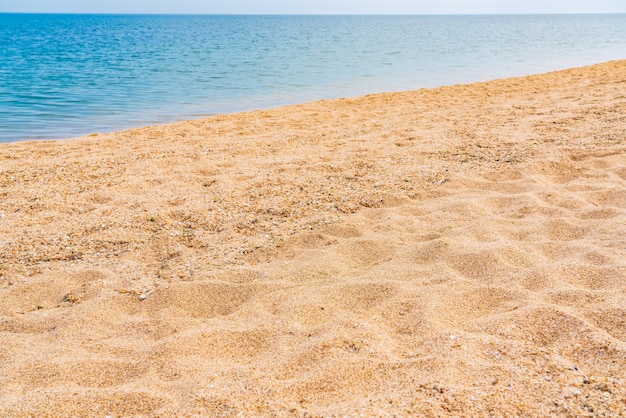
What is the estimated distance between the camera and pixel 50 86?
1609cm

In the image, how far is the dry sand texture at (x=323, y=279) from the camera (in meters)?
2.19

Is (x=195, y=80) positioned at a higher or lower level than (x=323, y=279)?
lower

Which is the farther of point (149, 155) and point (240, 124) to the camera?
point (240, 124)

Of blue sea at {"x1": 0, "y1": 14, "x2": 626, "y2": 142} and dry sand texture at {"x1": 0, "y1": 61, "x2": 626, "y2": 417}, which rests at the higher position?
dry sand texture at {"x1": 0, "y1": 61, "x2": 626, "y2": 417}

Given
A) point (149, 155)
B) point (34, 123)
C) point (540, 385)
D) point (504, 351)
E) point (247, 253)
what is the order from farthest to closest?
point (34, 123), point (149, 155), point (247, 253), point (504, 351), point (540, 385)

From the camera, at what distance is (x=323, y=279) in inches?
132

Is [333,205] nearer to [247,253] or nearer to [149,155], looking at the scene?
[247,253]

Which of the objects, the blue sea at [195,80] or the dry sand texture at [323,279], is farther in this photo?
the blue sea at [195,80]

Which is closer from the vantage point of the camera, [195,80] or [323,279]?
[323,279]

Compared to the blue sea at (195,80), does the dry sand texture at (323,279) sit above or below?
above

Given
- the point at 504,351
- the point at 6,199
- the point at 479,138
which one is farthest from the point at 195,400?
the point at 479,138

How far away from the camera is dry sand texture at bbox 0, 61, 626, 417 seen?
219 centimetres

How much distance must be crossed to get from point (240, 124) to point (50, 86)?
981 cm

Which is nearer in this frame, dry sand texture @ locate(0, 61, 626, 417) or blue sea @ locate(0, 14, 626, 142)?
dry sand texture @ locate(0, 61, 626, 417)
